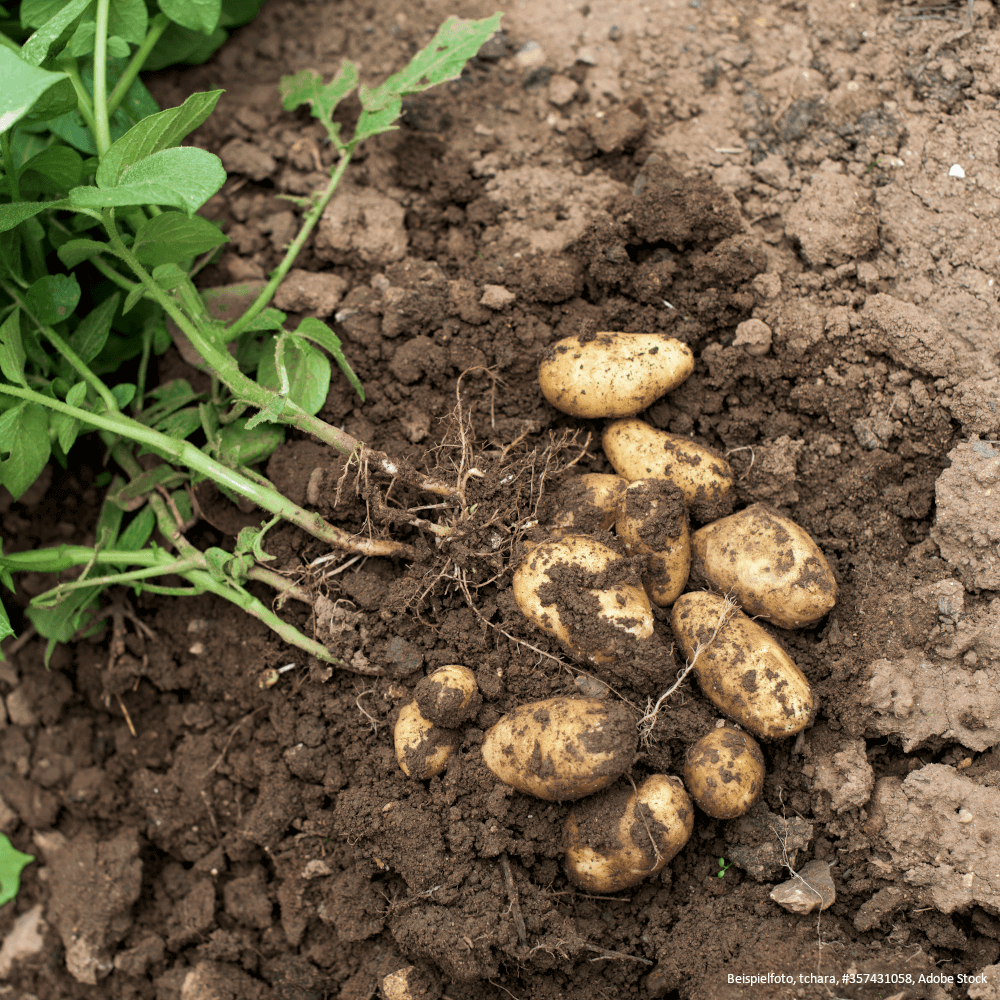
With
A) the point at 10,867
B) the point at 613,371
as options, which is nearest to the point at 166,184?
the point at 613,371

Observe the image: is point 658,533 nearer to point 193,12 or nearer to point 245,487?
point 245,487

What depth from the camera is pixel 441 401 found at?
217cm

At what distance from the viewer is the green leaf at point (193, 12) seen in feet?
6.70

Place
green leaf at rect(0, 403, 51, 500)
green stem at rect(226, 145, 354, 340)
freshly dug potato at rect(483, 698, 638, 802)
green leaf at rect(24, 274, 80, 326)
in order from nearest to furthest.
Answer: freshly dug potato at rect(483, 698, 638, 802) → green leaf at rect(0, 403, 51, 500) → green leaf at rect(24, 274, 80, 326) → green stem at rect(226, 145, 354, 340)

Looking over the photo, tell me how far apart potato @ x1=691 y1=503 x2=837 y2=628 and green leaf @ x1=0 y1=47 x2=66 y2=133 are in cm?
166

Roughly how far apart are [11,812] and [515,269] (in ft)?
7.31

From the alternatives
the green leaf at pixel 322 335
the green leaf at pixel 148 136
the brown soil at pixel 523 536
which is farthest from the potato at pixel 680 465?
the green leaf at pixel 148 136

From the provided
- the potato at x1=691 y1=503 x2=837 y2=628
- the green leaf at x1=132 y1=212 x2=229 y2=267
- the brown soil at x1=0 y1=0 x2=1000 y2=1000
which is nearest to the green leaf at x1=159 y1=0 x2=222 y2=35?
the brown soil at x1=0 y1=0 x2=1000 y2=1000

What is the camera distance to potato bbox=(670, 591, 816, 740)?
5.77 ft

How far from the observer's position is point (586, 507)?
1.92 meters

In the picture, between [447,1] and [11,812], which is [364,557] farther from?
[447,1]

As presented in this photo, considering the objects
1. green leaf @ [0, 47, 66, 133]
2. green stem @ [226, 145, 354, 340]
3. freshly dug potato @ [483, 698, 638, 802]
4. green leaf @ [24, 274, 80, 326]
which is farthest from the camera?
green stem @ [226, 145, 354, 340]

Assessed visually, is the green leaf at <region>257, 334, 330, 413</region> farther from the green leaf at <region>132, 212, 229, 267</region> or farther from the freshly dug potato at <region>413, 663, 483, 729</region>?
the freshly dug potato at <region>413, 663, 483, 729</region>

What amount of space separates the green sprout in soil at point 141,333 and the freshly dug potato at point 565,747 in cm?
55
